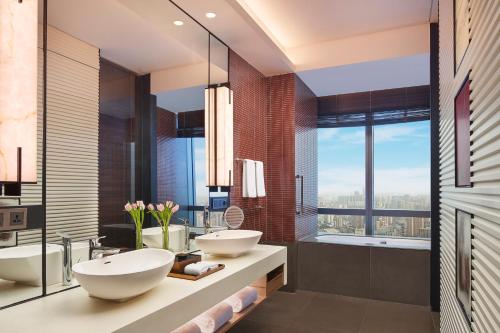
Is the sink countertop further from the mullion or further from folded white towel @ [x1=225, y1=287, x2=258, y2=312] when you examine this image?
the mullion

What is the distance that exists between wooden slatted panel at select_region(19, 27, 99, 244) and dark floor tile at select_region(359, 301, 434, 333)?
265cm

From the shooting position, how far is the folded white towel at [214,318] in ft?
7.64

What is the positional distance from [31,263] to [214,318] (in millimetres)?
1151

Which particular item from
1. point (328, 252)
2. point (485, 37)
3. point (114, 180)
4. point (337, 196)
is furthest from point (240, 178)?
point (485, 37)

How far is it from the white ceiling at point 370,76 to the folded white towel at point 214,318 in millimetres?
2864

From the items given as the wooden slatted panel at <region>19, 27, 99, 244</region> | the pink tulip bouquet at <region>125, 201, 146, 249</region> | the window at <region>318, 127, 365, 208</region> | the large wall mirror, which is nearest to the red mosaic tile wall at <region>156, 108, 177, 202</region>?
the large wall mirror

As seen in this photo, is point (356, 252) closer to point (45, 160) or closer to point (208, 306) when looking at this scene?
point (208, 306)

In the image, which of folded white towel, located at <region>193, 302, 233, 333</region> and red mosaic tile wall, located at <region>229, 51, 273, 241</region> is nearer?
folded white towel, located at <region>193, 302, 233, 333</region>

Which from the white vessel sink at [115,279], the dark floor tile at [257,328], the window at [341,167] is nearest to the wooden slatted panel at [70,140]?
the white vessel sink at [115,279]

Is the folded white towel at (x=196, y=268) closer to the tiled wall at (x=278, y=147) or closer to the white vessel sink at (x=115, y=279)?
the white vessel sink at (x=115, y=279)

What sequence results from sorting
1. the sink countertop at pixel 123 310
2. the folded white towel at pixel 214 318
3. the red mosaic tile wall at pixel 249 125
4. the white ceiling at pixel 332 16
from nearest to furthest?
1. the sink countertop at pixel 123 310
2. the folded white towel at pixel 214 318
3. the white ceiling at pixel 332 16
4. the red mosaic tile wall at pixel 249 125

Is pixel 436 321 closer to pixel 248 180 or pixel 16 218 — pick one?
pixel 248 180

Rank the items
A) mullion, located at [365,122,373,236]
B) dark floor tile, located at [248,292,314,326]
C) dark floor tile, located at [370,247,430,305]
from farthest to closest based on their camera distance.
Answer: mullion, located at [365,122,373,236] → dark floor tile, located at [370,247,430,305] → dark floor tile, located at [248,292,314,326]

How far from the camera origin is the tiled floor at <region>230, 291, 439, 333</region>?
10.8 ft
